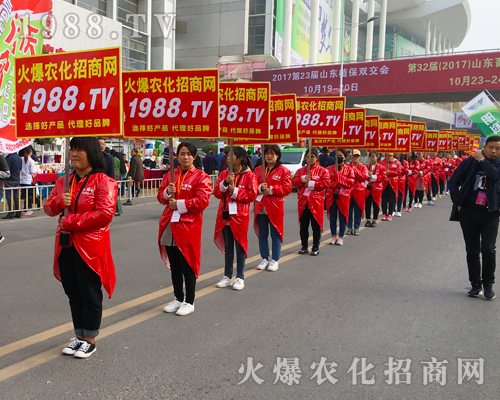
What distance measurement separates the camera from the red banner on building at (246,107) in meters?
6.94

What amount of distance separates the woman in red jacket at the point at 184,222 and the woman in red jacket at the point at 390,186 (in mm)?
8911

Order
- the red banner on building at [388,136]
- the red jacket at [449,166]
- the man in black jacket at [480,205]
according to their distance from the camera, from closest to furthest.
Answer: the man in black jacket at [480,205]
the red banner on building at [388,136]
the red jacket at [449,166]

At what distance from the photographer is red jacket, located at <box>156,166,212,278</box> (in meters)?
4.89

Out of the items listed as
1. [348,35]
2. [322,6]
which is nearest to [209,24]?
[322,6]

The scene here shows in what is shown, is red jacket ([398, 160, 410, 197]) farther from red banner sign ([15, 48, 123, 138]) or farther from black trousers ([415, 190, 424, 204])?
red banner sign ([15, 48, 123, 138])

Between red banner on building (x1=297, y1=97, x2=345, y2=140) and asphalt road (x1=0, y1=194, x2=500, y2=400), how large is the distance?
291 centimetres

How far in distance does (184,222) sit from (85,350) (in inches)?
60.0

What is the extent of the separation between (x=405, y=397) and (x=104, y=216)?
2422 millimetres

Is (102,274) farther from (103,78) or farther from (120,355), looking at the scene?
(103,78)

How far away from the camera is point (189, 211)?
16.2ft

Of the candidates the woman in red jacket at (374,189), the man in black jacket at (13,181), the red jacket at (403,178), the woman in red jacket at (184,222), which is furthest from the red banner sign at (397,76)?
the woman in red jacket at (184,222)

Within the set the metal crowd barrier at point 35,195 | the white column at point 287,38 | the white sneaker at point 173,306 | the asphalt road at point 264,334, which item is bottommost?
the asphalt road at point 264,334

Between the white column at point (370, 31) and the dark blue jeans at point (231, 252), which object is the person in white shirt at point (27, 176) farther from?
the white column at point (370, 31)

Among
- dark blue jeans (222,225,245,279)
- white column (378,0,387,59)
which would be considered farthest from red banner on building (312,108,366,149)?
white column (378,0,387,59)
